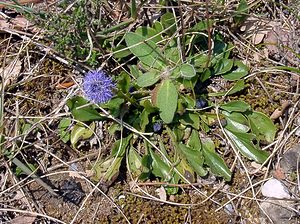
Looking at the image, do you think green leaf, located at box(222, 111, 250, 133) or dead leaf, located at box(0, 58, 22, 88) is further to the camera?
dead leaf, located at box(0, 58, 22, 88)

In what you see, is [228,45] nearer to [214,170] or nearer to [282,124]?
[282,124]

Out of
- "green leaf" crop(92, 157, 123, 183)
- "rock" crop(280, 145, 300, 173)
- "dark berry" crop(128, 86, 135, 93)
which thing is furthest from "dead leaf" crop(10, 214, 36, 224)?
"rock" crop(280, 145, 300, 173)

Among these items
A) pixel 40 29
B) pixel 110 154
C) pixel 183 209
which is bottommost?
pixel 183 209

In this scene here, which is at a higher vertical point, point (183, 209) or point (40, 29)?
point (40, 29)

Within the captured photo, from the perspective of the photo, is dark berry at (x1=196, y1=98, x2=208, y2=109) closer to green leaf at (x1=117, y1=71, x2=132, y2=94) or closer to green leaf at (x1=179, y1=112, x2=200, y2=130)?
green leaf at (x1=179, y1=112, x2=200, y2=130)

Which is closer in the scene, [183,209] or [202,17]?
[183,209]

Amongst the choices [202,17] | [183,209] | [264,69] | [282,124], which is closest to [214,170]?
[183,209]

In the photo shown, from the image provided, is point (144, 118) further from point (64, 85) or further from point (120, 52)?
point (64, 85)
